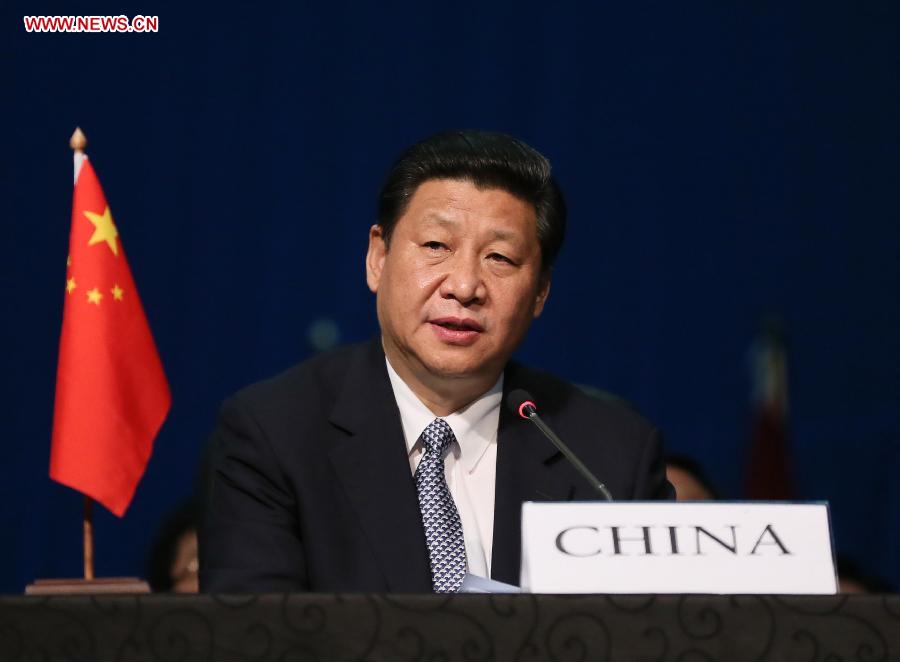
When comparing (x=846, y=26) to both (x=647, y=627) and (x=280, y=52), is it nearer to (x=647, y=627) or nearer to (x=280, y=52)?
(x=280, y=52)

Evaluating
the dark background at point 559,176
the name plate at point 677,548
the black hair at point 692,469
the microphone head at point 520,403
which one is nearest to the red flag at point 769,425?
the dark background at point 559,176

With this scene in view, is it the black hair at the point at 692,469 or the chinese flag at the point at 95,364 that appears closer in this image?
the chinese flag at the point at 95,364

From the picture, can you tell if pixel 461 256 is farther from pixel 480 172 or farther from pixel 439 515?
pixel 439 515

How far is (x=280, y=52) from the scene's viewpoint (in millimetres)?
3139

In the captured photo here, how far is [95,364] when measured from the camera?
2051 mm

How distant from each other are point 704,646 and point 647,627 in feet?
0.17

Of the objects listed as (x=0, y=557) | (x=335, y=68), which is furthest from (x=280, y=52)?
(x=0, y=557)

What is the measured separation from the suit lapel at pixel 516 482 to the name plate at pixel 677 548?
512 millimetres

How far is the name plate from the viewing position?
47.5 inches

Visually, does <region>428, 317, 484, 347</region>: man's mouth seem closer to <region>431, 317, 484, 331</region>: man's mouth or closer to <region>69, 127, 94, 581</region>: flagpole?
<region>431, 317, 484, 331</region>: man's mouth

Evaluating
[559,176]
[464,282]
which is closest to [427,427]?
[464,282]

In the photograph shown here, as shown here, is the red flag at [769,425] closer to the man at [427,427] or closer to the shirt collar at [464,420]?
the man at [427,427]

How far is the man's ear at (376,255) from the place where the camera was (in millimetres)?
1973

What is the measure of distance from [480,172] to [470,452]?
0.41 metres
